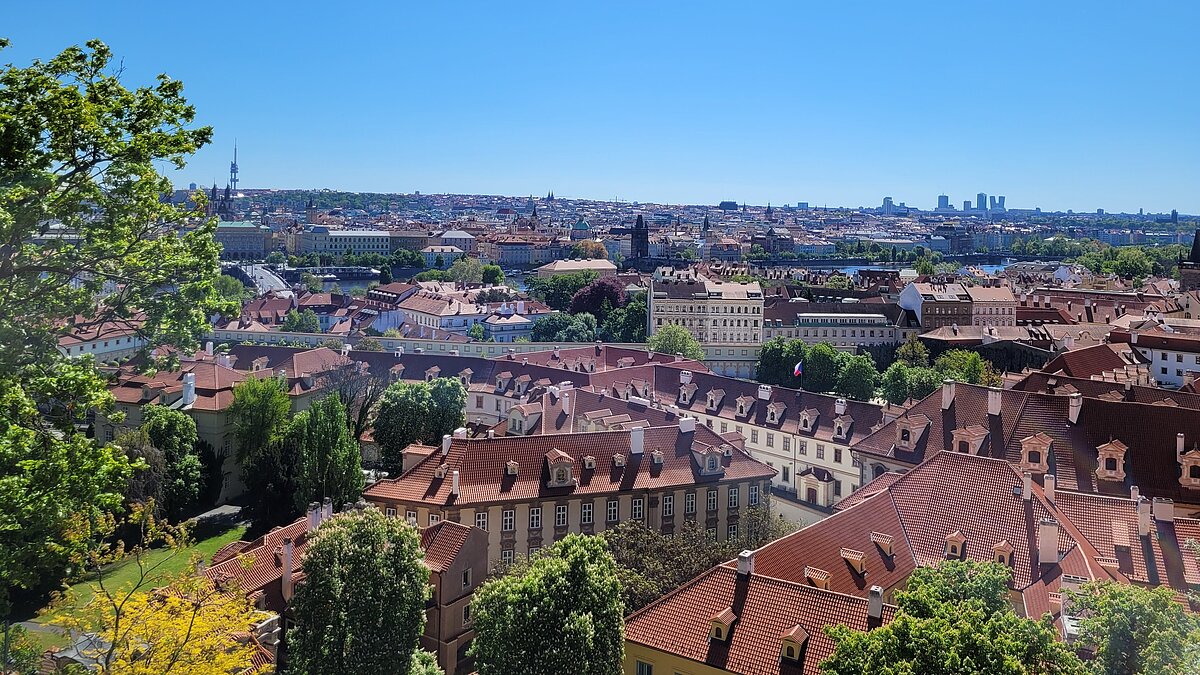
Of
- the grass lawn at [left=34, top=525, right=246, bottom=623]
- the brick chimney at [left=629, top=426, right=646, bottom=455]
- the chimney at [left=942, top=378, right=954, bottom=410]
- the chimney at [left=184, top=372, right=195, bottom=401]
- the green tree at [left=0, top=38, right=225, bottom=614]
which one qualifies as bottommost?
the grass lawn at [left=34, top=525, right=246, bottom=623]

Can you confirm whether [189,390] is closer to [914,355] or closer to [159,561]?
[159,561]

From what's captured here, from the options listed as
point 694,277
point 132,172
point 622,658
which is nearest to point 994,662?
point 622,658

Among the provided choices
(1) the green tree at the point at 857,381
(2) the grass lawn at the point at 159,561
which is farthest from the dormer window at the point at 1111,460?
(1) the green tree at the point at 857,381

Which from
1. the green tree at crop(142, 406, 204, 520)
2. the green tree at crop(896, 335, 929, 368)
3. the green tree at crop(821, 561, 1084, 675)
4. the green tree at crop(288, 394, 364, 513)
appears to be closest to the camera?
the green tree at crop(821, 561, 1084, 675)

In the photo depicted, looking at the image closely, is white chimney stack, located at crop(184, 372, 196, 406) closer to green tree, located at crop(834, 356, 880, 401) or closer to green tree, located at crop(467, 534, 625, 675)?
green tree, located at crop(467, 534, 625, 675)

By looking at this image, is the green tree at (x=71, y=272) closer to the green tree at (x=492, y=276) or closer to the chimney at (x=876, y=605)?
the chimney at (x=876, y=605)

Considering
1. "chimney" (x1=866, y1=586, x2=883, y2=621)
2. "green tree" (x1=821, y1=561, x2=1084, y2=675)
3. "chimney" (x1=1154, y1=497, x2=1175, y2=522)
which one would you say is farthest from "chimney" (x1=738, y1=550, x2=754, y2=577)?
"chimney" (x1=1154, y1=497, x2=1175, y2=522)
